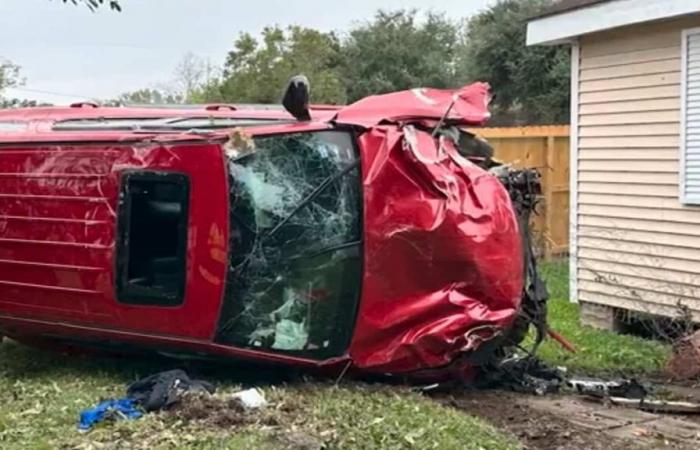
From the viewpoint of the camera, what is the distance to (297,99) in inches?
254

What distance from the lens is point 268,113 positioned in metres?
7.22

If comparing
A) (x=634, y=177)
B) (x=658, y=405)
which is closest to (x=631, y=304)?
(x=634, y=177)

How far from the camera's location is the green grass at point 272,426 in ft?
16.1

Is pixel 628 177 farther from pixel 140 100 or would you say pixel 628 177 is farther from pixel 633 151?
pixel 140 100

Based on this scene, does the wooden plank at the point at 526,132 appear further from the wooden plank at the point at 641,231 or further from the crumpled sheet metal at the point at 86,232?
the crumpled sheet metal at the point at 86,232

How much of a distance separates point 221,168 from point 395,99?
141 cm

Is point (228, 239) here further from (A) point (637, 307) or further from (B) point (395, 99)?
(A) point (637, 307)

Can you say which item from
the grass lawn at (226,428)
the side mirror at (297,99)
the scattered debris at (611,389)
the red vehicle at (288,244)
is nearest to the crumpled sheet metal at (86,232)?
the red vehicle at (288,244)

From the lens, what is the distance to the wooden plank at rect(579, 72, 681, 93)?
9.08 m

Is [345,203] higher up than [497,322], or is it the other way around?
[345,203]

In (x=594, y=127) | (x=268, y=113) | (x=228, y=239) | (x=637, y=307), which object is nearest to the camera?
(x=228, y=239)

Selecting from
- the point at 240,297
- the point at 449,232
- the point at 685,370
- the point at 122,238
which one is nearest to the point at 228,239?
the point at 240,297

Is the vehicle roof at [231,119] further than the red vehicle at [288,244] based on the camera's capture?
Yes

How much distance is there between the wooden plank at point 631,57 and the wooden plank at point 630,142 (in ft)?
2.46
